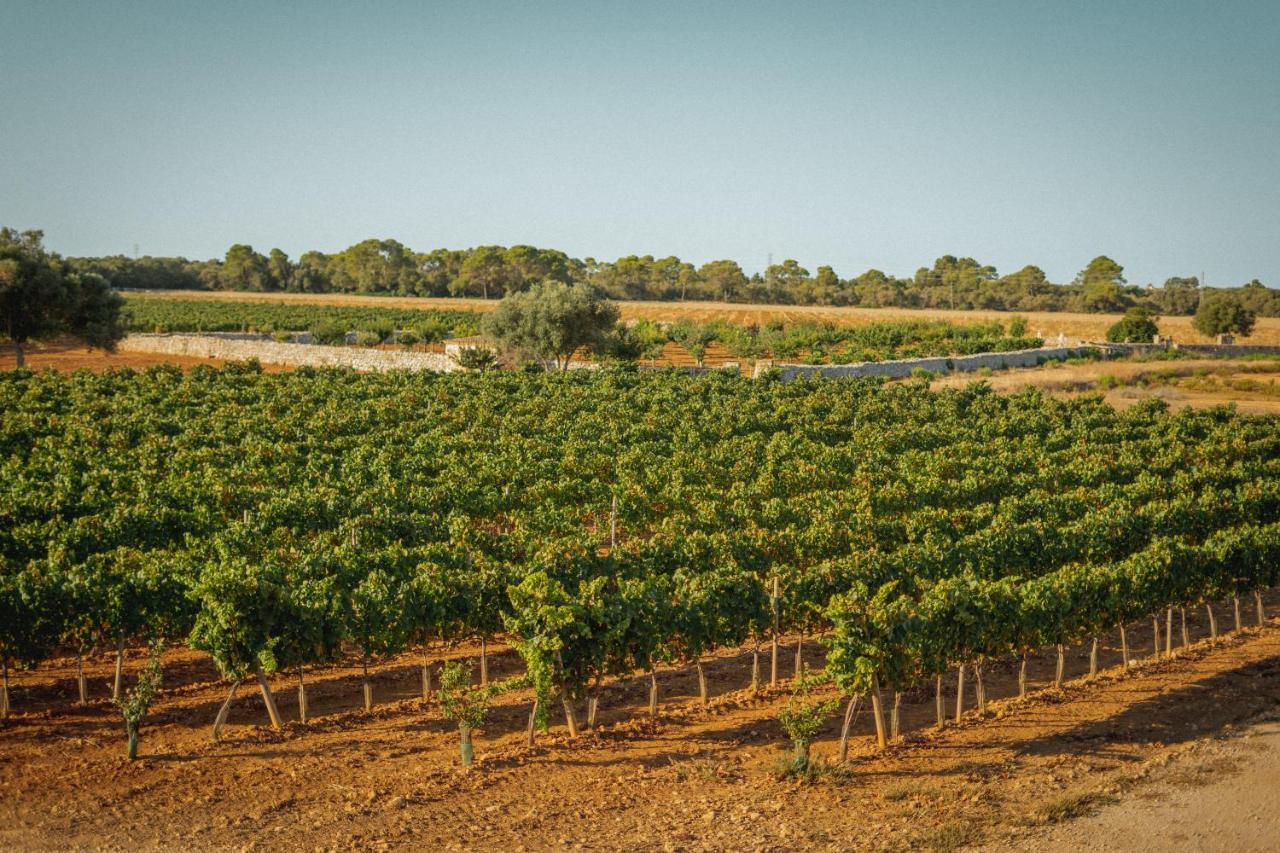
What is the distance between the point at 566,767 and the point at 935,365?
6007 cm

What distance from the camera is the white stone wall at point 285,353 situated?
6531 cm

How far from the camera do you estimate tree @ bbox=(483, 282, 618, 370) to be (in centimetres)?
6234

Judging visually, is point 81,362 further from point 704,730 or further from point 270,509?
point 704,730

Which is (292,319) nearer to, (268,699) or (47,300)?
(47,300)

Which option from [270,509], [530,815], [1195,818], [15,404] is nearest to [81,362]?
[15,404]

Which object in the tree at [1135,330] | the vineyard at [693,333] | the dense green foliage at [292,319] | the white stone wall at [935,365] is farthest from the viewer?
the dense green foliage at [292,319]

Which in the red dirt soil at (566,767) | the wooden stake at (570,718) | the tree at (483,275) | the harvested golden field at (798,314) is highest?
the tree at (483,275)

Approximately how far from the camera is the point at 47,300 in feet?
200

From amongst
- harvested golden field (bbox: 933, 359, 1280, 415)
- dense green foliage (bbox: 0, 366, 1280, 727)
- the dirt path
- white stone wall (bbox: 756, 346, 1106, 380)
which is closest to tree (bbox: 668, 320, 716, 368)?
white stone wall (bbox: 756, 346, 1106, 380)

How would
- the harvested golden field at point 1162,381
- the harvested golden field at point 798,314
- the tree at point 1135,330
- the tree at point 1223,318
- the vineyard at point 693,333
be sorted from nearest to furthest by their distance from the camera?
the harvested golden field at point 1162,381 → the vineyard at point 693,333 → the tree at point 1135,330 → the tree at point 1223,318 → the harvested golden field at point 798,314

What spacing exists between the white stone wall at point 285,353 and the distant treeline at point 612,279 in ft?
271

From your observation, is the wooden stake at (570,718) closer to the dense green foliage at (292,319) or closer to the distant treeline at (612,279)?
the dense green foliage at (292,319)

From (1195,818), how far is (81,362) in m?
77.4

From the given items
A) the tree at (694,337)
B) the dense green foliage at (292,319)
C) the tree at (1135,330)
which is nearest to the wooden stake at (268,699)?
the tree at (694,337)
